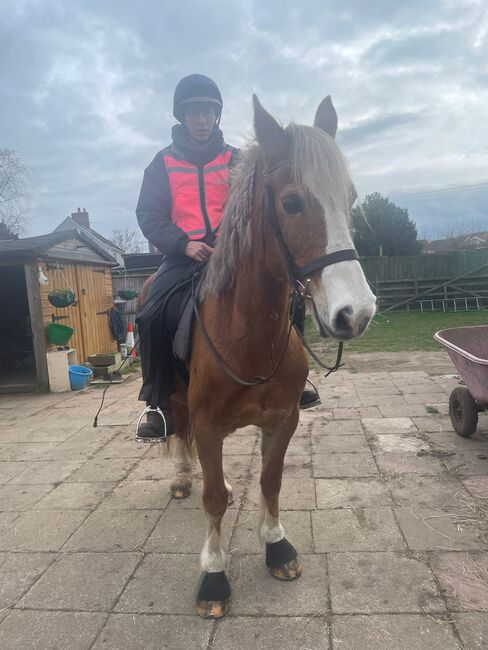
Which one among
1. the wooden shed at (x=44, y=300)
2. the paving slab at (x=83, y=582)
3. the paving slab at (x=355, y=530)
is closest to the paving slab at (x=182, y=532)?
the paving slab at (x=83, y=582)

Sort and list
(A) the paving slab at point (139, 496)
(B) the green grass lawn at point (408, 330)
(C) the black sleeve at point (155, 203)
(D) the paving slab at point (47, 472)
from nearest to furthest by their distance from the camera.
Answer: (C) the black sleeve at point (155, 203) → (A) the paving slab at point (139, 496) → (D) the paving slab at point (47, 472) → (B) the green grass lawn at point (408, 330)

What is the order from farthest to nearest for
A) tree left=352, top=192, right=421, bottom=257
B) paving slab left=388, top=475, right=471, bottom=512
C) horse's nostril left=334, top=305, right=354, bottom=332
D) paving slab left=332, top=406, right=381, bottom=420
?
Result: 1. tree left=352, top=192, right=421, bottom=257
2. paving slab left=332, top=406, right=381, bottom=420
3. paving slab left=388, top=475, right=471, bottom=512
4. horse's nostril left=334, top=305, right=354, bottom=332

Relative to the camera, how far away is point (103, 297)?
11688 millimetres

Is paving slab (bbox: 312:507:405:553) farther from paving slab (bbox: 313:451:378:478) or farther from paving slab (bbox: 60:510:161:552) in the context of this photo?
paving slab (bbox: 60:510:161:552)

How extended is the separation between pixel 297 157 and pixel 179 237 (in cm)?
112

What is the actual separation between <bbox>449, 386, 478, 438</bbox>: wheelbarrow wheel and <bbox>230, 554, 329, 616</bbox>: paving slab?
2.41 metres

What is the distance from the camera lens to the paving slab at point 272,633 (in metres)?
2.06

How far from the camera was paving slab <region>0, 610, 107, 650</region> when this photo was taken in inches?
84.9

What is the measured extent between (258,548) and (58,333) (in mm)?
6745

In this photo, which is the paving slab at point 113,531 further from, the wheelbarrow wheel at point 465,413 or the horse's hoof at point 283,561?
the wheelbarrow wheel at point 465,413

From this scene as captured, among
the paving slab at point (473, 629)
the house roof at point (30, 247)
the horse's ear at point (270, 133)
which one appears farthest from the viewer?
the house roof at point (30, 247)

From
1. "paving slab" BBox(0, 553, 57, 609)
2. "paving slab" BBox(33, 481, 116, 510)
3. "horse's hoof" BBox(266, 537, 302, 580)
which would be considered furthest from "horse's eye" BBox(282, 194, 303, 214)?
"paving slab" BBox(33, 481, 116, 510)

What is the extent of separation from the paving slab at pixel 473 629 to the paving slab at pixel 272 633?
62 centimetres

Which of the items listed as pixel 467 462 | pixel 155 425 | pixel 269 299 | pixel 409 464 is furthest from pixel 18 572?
pixel 467 462
